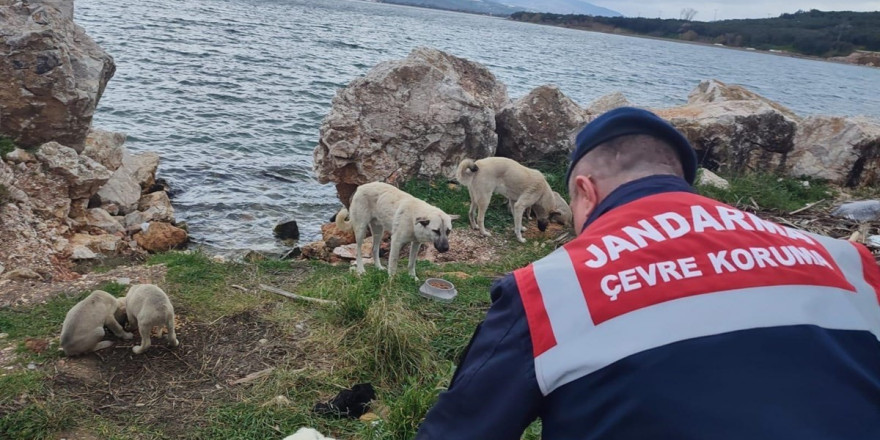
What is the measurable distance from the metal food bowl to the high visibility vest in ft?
16.8

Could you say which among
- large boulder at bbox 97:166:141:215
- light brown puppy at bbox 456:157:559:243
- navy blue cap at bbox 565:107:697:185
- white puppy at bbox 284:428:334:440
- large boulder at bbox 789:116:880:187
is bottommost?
large boulder at bbox 97:166:141:215

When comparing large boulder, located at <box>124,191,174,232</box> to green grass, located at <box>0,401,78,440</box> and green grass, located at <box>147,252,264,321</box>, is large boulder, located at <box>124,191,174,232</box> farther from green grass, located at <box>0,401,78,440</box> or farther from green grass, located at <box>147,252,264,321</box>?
green grass, located at <box>0,401,78,440</box>

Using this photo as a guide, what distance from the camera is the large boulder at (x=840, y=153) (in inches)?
535

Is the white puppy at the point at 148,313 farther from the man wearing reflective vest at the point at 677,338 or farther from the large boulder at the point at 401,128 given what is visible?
the large boulder at the point at 401,128

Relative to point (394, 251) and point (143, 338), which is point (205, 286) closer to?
point (143, 338)

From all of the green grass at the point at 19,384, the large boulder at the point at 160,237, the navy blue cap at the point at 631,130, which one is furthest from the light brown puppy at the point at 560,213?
the navy blue cap at the point at 631,130

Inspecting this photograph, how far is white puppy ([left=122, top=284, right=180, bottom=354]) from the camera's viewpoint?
225 inches

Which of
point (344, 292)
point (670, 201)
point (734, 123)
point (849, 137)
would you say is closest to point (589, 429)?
point (670, 201)

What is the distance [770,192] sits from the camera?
1155 centimetres

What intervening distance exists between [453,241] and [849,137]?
9.89 meters

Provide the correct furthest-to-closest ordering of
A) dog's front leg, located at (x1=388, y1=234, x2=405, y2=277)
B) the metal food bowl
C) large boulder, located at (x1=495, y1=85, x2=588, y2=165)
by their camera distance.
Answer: large boulder, located at (x1=495, y1=85, x2=588, y2=165), dog's front leg, located at (x1=388, y1=234, x2=405, y2=277), the metal food bowl

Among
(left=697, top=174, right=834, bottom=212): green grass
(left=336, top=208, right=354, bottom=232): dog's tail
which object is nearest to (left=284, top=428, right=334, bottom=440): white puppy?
(left=336, top=208, right=354, bottom=232): dog's tail

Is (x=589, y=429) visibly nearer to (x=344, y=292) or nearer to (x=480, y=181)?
(x=344, y=292)

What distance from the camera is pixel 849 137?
13750 millimetres
